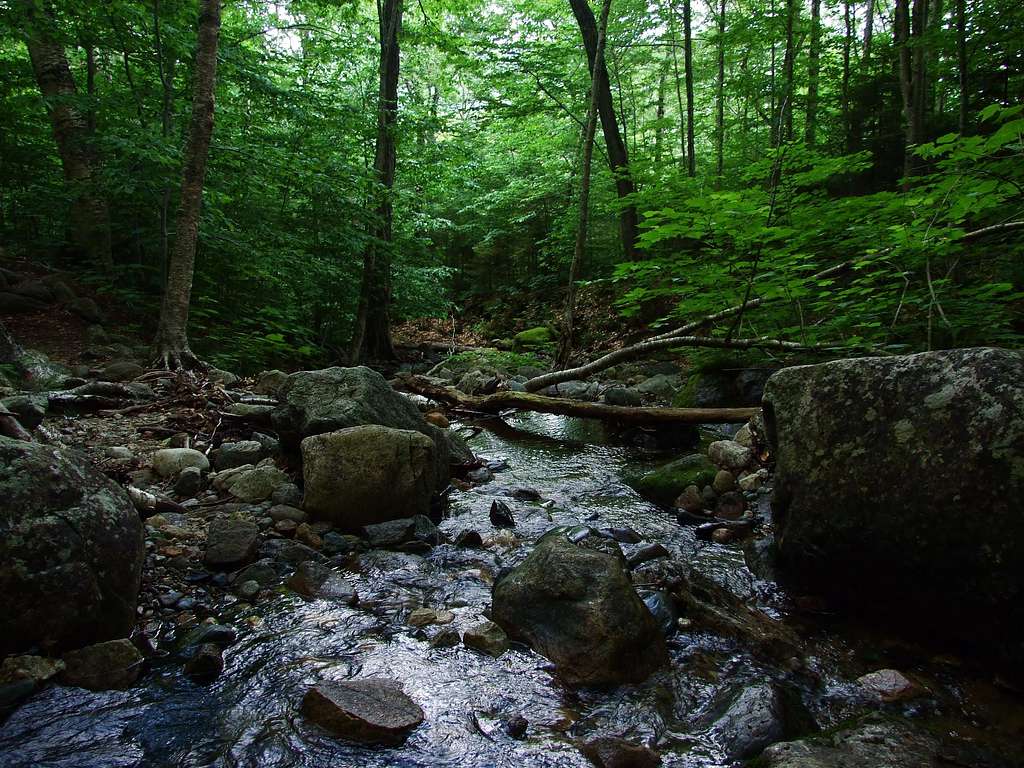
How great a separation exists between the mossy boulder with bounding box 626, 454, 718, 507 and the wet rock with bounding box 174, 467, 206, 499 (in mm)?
3987

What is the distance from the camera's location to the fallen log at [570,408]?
249 inches

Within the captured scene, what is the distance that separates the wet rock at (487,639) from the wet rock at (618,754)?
0.75 m

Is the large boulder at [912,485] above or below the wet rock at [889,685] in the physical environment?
above

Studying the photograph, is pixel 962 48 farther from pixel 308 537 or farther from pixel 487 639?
pixel 308 537

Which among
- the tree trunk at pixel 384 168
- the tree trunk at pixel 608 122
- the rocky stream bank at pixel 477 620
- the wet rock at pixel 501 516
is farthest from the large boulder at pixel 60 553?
the tree trunk at pixel 608 122

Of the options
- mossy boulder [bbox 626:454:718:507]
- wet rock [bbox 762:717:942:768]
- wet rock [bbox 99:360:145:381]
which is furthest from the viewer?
wet rock [bbox 99:360:145:381]

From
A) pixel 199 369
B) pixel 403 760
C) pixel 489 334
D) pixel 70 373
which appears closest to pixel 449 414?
pixel 199 369

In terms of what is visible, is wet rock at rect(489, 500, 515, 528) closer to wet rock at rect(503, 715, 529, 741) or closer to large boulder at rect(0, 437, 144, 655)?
wet rock at rect(503, 715, 529, 741)

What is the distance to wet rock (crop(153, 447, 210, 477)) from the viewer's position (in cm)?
463

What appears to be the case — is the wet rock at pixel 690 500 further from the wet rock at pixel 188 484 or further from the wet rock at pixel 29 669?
the wet rock at pixel 29 669

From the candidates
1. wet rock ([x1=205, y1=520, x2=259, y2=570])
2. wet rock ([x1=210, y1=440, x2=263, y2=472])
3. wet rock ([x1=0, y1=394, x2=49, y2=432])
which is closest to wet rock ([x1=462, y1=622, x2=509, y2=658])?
wet rock ([x1=205, y1=520, x2=259, y2=570])

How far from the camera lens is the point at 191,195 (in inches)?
267

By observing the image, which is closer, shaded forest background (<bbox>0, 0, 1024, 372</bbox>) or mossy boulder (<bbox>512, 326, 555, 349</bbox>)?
shaded forest background (<bbox>0, 0, 1024, 372</bbox>)

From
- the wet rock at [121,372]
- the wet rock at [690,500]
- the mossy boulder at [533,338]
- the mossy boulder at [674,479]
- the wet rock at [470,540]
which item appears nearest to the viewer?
the wet rock at [470,540]
